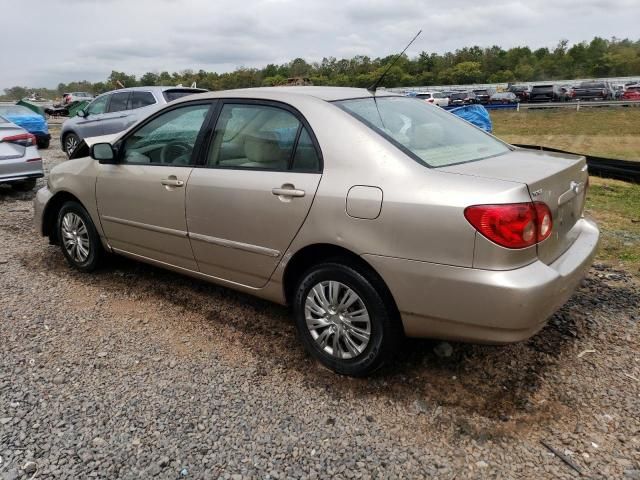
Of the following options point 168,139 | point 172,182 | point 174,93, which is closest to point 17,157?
point 174,93

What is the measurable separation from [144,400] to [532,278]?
2.13 m

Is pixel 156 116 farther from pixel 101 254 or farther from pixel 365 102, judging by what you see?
pixel 365 102

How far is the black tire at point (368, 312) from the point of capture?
276cm

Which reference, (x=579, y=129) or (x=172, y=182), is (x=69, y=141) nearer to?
(x=172, y=182)

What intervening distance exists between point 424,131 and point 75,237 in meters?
3.28

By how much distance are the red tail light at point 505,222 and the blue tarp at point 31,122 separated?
14.4 meters

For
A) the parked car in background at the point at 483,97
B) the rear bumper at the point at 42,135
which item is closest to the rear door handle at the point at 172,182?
the rear bumper at the point at 42,135

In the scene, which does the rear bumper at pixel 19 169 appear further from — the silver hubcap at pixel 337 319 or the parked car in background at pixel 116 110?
the silver hubcap at pixel 337 319

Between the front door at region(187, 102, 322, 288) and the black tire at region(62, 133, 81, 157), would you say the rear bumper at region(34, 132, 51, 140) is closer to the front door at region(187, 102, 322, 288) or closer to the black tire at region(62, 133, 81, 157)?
the black tire at region(62, 133, 81, 157)

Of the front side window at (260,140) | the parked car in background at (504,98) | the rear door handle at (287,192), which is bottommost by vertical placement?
the rear door handle at (287,192)

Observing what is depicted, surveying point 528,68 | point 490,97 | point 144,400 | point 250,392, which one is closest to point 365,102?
point 250,392

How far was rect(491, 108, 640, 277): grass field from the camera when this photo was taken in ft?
16.8

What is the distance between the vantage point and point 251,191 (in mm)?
3189

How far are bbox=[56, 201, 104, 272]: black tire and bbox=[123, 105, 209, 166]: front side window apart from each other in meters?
0.77
